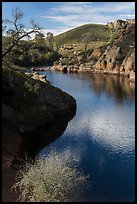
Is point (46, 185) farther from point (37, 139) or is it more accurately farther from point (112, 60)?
point (112, 60)

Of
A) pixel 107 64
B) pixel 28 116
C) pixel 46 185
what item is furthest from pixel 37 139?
pixel 107 64

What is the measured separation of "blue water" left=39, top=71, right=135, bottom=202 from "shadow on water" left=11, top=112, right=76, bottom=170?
881 millimetres

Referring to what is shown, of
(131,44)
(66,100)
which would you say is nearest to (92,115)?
(66,100)

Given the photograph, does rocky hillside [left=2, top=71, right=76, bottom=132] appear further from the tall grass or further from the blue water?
the tall grass

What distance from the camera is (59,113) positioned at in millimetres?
51094

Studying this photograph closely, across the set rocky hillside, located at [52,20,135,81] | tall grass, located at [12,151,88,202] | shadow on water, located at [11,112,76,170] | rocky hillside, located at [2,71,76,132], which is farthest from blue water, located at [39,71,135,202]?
rocky hillside, located at [52,20,135,81]

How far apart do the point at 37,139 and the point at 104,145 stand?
26.5 feet

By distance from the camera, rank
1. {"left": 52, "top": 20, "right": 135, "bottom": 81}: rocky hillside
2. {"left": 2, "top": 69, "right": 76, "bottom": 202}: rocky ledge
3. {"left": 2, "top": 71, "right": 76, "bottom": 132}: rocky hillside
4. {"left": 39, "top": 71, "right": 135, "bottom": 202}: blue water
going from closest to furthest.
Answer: {"left": 39, "top": 71, "right": 135, "bottom": 202}: blue water, {"left": 2, "top": 69, "right": 76, "bottom": 202}: rocky ledge, {"left": 2, "top": 71, "right": 76, "bottom": 132}: rocky hillside, {"left": 52, "top": 20, "right": 135, "bottom": 81}: rocky hillside

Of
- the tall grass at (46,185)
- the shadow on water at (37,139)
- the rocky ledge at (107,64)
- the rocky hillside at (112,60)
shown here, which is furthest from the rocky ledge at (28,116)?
the rocky ledge at (107,64)

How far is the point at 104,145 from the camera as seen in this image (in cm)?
3609

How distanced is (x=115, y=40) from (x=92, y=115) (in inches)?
4694

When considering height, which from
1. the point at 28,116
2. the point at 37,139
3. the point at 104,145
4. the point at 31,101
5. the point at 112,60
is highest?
the point at 112,60

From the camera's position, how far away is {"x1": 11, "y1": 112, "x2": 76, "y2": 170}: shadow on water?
3189 centimetres

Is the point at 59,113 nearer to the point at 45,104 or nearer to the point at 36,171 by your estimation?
the point at 45,104
